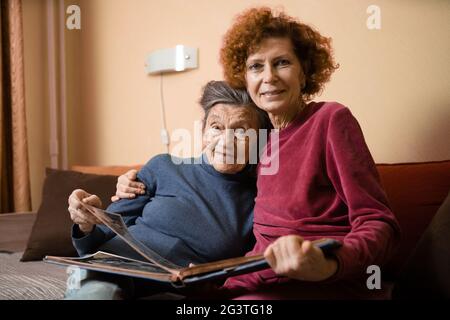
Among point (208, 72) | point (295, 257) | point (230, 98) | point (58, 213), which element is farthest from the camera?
point (208, 72)

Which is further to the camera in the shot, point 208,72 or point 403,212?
point 208,72

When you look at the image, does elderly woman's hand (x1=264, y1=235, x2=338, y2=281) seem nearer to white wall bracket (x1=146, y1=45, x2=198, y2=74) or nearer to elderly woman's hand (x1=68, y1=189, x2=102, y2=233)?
elderly woman's hand (x1=68, y1=189, x2=102, y2=233)

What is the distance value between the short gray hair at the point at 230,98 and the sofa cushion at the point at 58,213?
24.5 inches

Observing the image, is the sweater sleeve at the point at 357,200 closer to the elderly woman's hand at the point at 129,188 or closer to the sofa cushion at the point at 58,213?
the elderly woman's hand at the point at 129,188

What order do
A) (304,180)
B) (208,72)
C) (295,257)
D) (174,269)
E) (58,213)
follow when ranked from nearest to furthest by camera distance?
1. (295,257)
2. (174,269)
3. (304,180)
4. (58,213)
5. (208,72)

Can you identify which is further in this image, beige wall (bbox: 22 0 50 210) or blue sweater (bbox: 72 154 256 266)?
beige wall (bbox: 22 0 50 210)

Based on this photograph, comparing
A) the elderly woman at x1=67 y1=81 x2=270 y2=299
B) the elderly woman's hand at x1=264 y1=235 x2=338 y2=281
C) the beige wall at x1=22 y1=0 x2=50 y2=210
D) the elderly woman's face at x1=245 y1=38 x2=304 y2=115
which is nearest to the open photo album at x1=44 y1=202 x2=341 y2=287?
the elderly woman's hand at x1=264 y1=235 x2=338 y2=281

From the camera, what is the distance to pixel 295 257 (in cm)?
63

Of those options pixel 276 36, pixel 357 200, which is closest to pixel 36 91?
pixel 276 36

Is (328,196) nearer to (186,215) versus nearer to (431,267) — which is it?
(431,267)

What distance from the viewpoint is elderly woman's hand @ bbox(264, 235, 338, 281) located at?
64 centimetres

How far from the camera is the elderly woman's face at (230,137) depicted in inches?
41.7

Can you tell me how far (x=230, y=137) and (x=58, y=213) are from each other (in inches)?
32.5

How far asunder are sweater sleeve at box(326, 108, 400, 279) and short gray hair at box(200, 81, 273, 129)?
0.90 feet
